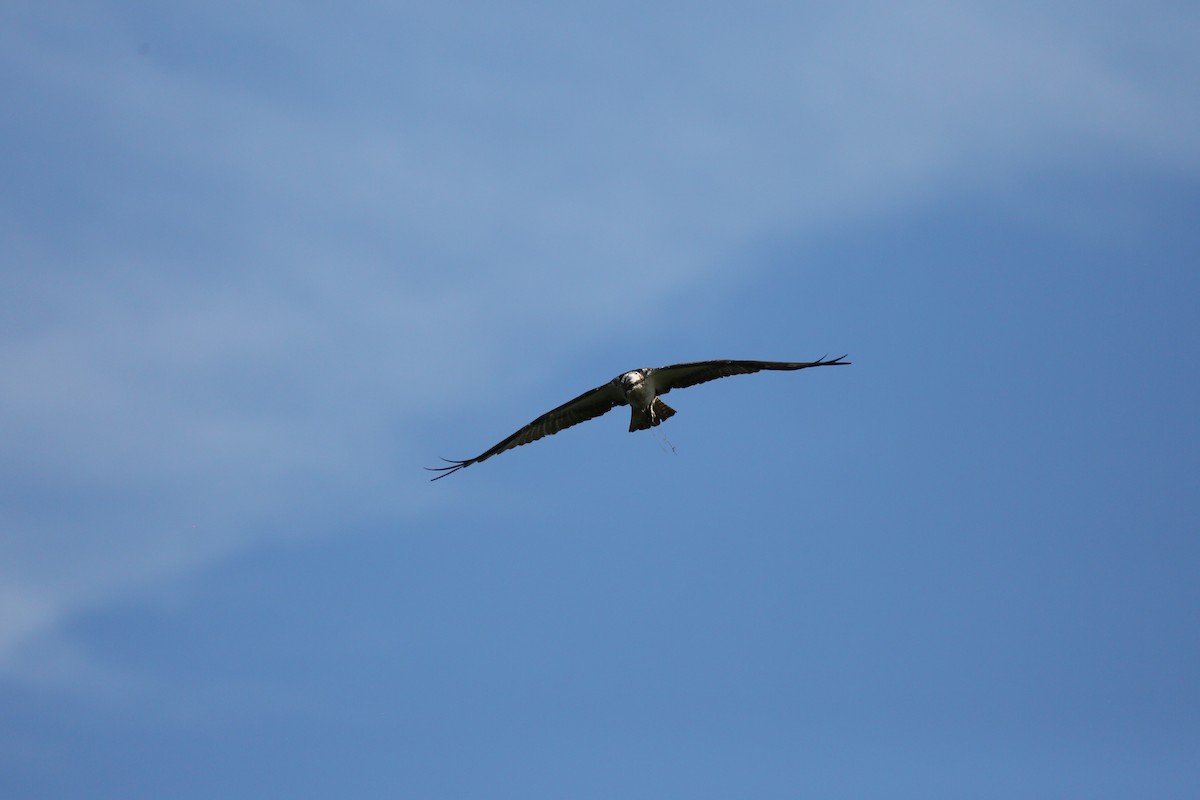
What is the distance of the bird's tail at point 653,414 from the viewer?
3359cm

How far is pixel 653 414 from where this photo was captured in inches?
1323

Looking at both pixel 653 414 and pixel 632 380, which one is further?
pixel 653 414

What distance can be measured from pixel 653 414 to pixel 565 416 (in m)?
2.78

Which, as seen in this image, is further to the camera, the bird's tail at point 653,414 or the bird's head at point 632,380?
the bird's tail at point 653,414

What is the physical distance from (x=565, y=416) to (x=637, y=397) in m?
2.76

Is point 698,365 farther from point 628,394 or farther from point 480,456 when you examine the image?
point 480,456

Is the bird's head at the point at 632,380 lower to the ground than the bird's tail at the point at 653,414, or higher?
higher

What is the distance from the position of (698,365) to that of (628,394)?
175 cm

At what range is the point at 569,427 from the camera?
35.8 metres

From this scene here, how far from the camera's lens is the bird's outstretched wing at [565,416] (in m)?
34.7

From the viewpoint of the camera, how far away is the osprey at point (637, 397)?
33062 mm

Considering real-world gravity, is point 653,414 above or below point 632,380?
below

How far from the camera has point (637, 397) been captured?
109ft

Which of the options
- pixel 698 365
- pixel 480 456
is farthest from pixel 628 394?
pixel 480 456
